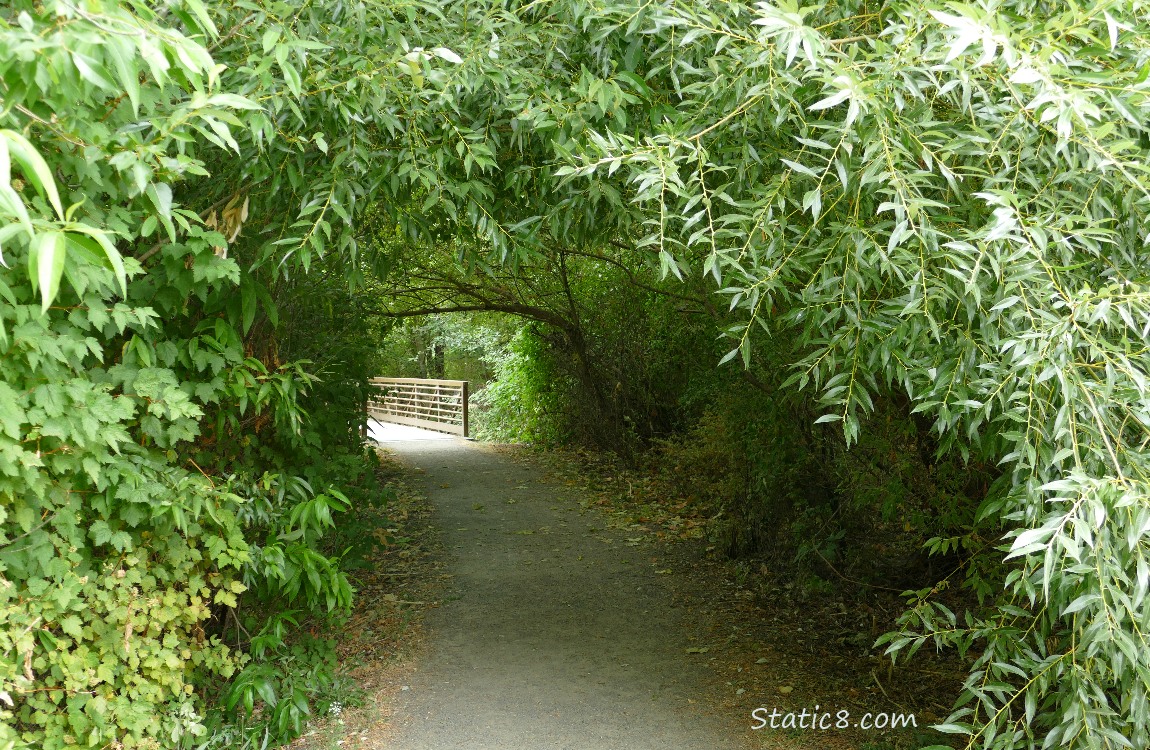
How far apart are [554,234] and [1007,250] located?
174 cm

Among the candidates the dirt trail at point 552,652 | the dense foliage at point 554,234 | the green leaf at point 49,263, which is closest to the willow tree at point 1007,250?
the dense foliage at point 554,234

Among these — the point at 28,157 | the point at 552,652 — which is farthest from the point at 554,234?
the point at 552,652

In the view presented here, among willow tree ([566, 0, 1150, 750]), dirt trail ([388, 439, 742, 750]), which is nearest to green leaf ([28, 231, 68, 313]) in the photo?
willow tree ([566, 0, 1150, 750])

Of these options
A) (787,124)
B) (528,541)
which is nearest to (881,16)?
(787,124)

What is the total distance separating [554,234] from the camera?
3480 millimetres

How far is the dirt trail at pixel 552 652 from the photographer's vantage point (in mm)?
4098

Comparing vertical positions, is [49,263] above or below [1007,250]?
below

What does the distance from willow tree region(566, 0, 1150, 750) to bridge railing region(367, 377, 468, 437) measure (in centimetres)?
1347

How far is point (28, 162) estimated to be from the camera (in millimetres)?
1181

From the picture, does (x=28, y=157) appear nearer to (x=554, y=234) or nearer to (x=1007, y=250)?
(x=1007, y=250)

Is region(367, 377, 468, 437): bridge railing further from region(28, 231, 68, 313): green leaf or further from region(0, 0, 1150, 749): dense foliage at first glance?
region(28, 231, 68, 313): green leaf

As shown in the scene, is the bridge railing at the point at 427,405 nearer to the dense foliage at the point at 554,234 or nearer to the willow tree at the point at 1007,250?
the dense foliage at the point at 554,234

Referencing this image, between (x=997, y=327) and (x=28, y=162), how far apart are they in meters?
2.39

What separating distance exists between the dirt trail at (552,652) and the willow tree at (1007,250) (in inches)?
74.7
